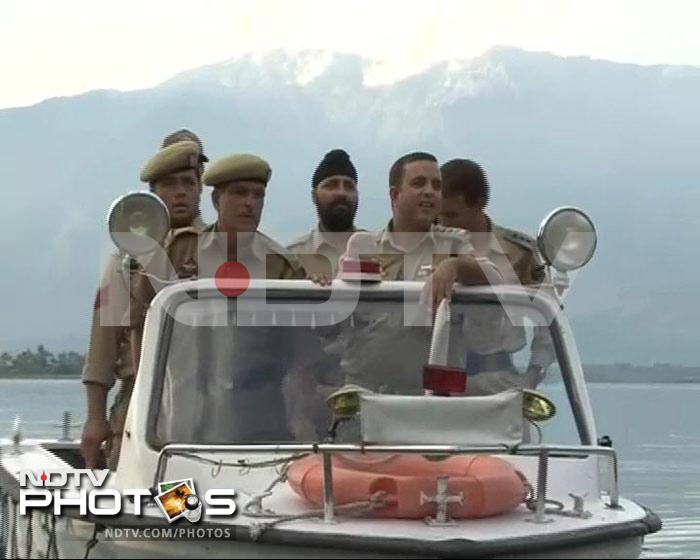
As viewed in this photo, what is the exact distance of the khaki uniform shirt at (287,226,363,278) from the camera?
25.0 feet

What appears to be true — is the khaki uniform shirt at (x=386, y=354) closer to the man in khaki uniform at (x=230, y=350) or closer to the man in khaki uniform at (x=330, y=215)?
the man in khaki uniform at (x=230, y=350)

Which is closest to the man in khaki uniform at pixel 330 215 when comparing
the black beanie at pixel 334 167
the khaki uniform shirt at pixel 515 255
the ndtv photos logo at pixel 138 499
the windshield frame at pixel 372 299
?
the black beanie at pixel 334 167

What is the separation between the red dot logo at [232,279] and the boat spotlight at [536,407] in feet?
4.51

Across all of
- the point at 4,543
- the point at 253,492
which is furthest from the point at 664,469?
the point at 253,492

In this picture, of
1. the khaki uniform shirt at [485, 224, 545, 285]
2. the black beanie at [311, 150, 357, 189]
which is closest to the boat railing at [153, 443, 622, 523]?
the khaki uniform shirt at [485, 224, 545, 285]

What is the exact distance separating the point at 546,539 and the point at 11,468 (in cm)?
379

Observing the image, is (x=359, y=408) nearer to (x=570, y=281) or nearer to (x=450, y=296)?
(x=450, y=296)

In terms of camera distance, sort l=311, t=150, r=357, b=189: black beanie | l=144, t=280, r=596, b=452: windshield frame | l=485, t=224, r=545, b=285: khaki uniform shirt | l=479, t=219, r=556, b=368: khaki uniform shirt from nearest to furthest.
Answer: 1. l=144, t=280, r=596, b=452: windshield frame
2. l=479, t=219, r=556, b=368: khaki uniform shirt
3. l=485, t=224, r=545, b=285: khaki uniform shirt
4. l=311, t=150, r=357, b=189: black beanie

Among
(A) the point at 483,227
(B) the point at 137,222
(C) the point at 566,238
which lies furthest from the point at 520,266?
(B) the point at 137,222

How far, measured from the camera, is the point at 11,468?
8.29m

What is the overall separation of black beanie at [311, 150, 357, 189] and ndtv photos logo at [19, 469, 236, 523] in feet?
7.86

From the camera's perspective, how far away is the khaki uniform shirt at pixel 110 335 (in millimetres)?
7367

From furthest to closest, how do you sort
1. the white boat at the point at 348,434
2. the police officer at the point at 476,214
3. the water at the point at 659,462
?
1. the water at the point at 659,462
2. the police officer at the point at 476,214
3. the white boat at the point at 348,434

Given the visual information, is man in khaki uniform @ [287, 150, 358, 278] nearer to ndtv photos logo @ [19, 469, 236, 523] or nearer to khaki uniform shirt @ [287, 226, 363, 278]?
khaki uniform shirt @ [287, 226, 363, 278]
